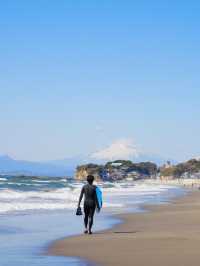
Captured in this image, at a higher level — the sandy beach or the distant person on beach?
the distant person on beach

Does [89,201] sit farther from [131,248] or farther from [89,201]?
[131,248]

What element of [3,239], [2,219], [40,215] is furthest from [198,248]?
[40,215]

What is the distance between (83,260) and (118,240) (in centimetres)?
268

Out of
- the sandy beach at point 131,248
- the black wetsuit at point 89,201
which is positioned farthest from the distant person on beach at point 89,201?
the sandy beach at point 131,248

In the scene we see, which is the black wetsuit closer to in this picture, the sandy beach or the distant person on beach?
the distant person on beach

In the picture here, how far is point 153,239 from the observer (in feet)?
41.5

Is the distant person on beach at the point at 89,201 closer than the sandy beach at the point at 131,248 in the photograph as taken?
No

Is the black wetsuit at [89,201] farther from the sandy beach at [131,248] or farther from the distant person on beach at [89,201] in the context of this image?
the sandy beach at [131,248]

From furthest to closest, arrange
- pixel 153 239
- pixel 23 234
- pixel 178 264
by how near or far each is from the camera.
Answer: pixel 23 234
pixel 153 239
pixel 178 264

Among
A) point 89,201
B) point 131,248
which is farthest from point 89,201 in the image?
point 131,248

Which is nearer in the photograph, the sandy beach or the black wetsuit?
the sandy beach

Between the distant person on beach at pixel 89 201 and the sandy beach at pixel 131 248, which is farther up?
the distant person on beach at pixel 89 201

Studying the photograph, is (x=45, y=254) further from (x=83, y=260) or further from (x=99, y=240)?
(x=99, y=240)

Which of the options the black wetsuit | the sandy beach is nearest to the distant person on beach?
the black wetsuit
